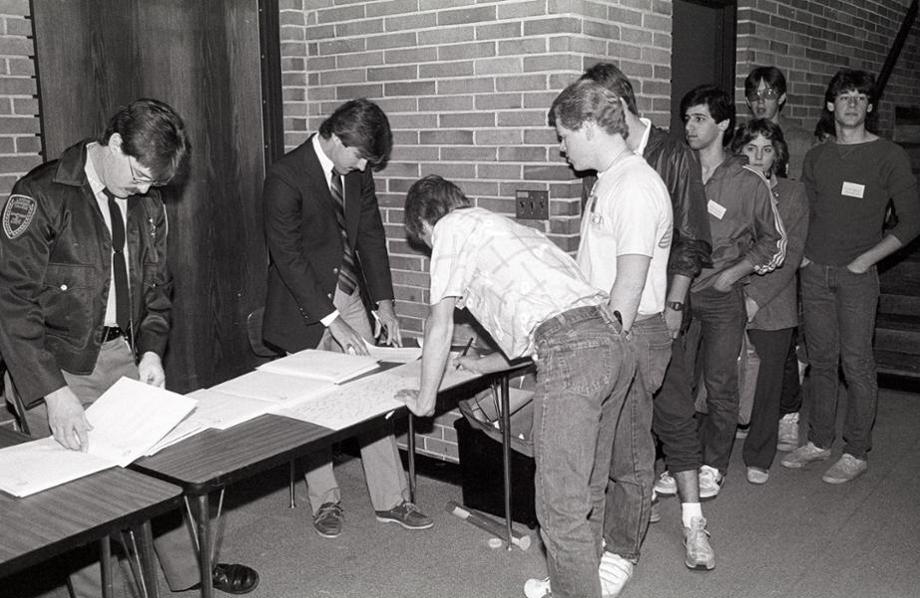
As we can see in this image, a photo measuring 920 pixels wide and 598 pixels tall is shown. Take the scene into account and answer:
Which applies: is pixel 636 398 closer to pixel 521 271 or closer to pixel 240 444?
pixel 521 271

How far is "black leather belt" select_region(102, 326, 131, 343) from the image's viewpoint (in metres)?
2.89

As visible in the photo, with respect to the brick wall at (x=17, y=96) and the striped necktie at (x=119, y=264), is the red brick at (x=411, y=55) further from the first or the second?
the striped necktie at (x=119, y=264)

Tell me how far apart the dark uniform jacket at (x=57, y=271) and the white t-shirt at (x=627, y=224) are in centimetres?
143

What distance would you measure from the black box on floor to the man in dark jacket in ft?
1.59

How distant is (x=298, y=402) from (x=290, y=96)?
225 centimetres

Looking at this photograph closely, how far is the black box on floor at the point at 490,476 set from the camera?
12.5 ft

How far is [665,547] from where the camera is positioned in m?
3.67

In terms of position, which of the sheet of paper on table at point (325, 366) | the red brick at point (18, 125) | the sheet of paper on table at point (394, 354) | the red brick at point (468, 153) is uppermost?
the red brick at point (18, 125)

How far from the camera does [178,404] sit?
259 centimetres

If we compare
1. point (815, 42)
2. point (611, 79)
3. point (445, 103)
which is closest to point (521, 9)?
point (445, 103)

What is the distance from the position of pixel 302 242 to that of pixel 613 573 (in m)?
1.73

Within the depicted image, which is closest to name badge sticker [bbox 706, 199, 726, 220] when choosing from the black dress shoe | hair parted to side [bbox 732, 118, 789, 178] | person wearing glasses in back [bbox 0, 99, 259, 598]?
hair parted to side [bbox 732, 118, 789, 178]

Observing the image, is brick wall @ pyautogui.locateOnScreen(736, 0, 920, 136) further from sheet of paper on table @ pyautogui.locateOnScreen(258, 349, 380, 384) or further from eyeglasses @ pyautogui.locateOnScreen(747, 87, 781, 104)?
sheet of paper on table @ pyautogui.locateOnScreen(258, 349, 380, 384)

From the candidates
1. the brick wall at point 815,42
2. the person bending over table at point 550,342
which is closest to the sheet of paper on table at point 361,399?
the person bending over table at point 550,342
